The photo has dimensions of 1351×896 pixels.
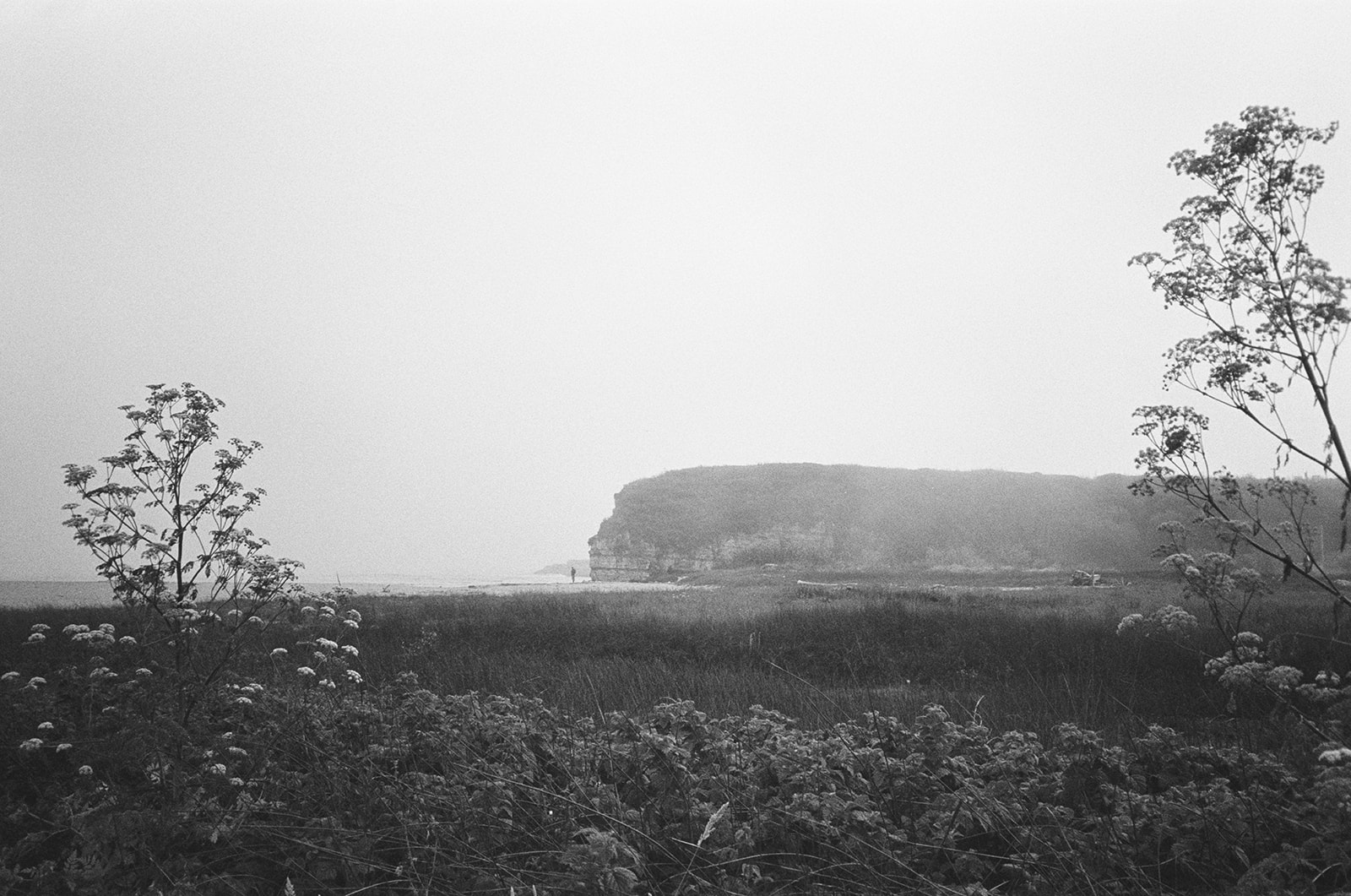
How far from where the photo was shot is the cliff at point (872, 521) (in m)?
52.6

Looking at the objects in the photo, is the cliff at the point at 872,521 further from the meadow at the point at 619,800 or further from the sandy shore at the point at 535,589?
the meadow at the point at 619,800

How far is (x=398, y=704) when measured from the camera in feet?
17.4

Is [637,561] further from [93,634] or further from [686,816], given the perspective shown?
[686,816]

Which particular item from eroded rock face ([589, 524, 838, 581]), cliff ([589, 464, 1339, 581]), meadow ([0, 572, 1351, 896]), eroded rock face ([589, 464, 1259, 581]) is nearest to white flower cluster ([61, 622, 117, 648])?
meadow ([0, 572, 1351, 896])

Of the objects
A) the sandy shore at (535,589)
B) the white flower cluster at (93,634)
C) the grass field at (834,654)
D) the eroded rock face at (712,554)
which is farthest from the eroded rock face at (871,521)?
the white flower cluster at (93,634)

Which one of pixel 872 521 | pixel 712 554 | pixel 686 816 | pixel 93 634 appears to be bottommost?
pixel 712 554

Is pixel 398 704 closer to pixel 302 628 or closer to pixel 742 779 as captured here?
pixel 742 779

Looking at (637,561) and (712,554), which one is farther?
(637,561)

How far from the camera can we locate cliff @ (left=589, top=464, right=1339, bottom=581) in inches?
2069

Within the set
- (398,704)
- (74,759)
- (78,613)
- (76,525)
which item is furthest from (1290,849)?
(78,613)

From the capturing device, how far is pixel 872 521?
5928 cm

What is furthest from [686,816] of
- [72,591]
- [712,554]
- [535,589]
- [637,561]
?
[637,561]

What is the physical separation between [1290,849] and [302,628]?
49.1 feet

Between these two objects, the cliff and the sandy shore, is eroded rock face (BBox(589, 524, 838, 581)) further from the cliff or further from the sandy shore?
the sandy shore
